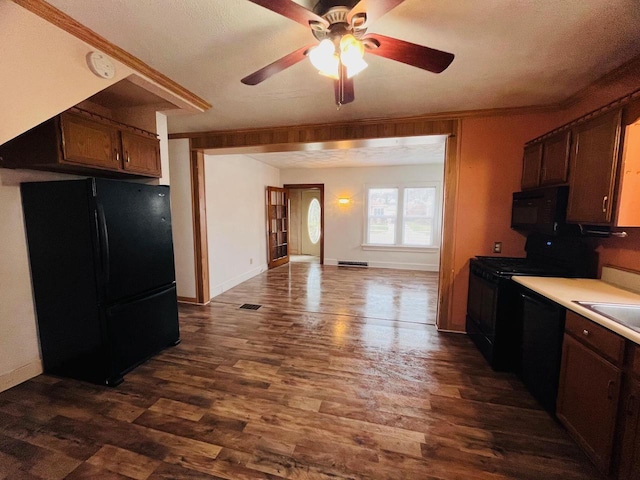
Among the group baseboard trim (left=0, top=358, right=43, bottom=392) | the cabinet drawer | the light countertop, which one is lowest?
baseboard trim (left=0, top=358, right=43, bottom=392)

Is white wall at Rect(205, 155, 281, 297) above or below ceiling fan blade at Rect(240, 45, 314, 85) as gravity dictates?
below

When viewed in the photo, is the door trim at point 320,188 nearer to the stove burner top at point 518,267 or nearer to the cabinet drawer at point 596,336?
the stove burner top at point 518,267

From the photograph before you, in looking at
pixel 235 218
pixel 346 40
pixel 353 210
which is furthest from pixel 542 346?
pixel 353 210

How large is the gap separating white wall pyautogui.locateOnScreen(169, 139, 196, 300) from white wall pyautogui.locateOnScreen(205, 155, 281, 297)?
0.37 metres

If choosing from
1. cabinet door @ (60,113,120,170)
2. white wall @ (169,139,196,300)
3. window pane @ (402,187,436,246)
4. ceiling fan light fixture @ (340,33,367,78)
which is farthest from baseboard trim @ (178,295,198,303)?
window pane @ (402,187,436,246)

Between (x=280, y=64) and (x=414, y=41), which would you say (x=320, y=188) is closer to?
(x=414, y=41)

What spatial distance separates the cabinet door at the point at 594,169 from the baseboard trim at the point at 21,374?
4.59m

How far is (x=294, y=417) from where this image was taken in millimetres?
1886

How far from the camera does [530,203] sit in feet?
8.32

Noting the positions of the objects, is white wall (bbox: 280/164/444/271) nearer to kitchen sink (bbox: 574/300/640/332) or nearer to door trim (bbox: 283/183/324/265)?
door trim (bbox: 283/183/324/265)

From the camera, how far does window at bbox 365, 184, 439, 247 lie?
6465 mm

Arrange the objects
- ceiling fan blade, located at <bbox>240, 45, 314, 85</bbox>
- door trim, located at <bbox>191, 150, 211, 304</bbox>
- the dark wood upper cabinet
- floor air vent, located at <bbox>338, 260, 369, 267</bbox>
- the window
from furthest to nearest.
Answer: floor air vent, located at <bbox>338, 260, 369, 267</bbox> → the window → door trim, located at <bbox>191, 150, 211, 304</bbox> → the dark wood upper cabinet → ceiling fan blade, located at <bbox>240, 45, 314, 85</bbox>

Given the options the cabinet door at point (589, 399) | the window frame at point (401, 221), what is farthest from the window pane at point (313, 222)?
the cabinet door at point (589, 399)

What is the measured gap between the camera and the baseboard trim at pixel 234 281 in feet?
→ 14.8
